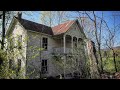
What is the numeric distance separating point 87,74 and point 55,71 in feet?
28.3

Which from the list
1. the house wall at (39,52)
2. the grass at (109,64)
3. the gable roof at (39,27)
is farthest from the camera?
the gable roof at (39,27)

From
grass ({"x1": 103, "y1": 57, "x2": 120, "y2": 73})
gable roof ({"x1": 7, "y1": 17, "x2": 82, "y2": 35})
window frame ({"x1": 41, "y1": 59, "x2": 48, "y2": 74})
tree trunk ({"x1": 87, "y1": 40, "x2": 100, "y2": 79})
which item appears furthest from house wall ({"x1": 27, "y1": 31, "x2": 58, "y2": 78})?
tree trunk ({"x1": 87, "y1": 40, "x2": 100, "y2": 79})

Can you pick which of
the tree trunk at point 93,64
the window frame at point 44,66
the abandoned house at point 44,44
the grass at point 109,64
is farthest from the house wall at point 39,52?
the tree trunk at point 93,64

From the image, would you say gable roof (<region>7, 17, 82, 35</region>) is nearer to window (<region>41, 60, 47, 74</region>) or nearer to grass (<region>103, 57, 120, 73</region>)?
window (<region>41, 60, 47, 74</region>)

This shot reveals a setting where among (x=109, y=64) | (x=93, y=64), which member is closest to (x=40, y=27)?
(x=109, y=64)

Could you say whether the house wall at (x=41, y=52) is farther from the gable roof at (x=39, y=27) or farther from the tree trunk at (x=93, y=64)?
the tree trunk at (x=93, y=64)

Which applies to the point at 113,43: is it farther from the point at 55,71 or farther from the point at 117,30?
the point at 55,71

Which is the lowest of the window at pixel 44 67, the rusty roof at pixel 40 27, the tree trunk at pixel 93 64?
the window at pixel 44 67

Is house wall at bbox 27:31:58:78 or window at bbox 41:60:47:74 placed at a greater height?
house wall at bbox 27:31:58:78

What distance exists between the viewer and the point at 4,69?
5.15 m

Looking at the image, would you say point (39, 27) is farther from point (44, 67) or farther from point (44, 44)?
point (44, 67)
